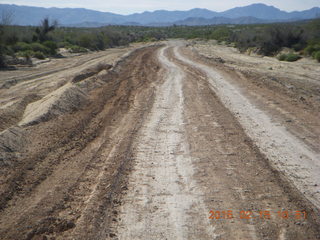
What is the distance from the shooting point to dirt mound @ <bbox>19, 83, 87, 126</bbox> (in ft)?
28.8

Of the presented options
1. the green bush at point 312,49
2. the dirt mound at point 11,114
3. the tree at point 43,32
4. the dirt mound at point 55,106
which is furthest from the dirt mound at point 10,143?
the tree at point 43,32

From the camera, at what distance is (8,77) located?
17.9 m

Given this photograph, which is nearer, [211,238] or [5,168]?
[211,238]

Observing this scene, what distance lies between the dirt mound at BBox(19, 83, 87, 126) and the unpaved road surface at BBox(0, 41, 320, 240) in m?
0.05

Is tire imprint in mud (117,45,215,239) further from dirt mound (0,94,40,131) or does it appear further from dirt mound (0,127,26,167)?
dirt mound (0,94,40,131)

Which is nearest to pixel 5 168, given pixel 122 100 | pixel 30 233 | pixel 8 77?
pixel 30 233

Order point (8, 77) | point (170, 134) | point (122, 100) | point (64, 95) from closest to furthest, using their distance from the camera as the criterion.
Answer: point (170, 134)
point (64, 95)
point (122, 100)
point (8, 77)

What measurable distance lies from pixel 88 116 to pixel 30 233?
576 cm

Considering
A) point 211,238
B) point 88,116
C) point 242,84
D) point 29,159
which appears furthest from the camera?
point 242,84

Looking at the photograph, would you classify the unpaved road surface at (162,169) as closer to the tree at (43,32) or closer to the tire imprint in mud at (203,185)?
the tire imprint in mud at (203,185)

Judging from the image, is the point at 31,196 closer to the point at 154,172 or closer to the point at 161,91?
the point at 154,172
